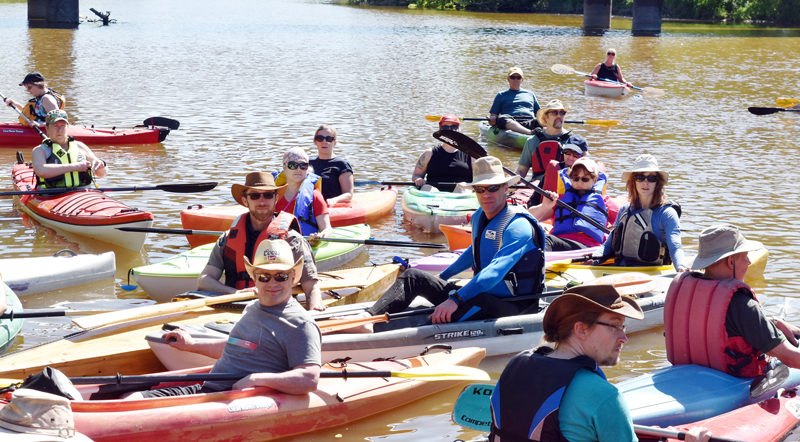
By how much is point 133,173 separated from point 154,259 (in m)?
4.33

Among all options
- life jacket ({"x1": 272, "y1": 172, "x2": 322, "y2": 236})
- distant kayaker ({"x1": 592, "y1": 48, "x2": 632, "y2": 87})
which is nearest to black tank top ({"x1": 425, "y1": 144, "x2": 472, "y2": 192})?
life jacket ({"x1": 272, "y1": 172, "x2": 322, "y2": 236})

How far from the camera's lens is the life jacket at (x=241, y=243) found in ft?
18.6

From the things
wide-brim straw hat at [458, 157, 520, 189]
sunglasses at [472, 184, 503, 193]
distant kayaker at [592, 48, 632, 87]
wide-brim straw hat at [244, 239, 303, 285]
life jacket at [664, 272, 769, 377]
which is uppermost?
distant kayaker at [592, 48, 632, 87]

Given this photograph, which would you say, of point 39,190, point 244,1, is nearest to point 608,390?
point 39,190

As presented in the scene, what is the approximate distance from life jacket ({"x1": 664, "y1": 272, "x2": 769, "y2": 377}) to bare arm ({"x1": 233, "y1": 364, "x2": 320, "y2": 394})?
6.36 ft

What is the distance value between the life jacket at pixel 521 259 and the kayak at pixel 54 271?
3.85 metres

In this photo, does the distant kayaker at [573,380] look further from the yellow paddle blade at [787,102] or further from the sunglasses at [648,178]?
the yellow paddle blade at [787,102]

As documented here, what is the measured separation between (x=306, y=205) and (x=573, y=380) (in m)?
4.71

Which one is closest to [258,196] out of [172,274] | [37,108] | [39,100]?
[172,274]

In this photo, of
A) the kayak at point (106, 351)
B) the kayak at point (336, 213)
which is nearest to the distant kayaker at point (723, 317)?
the kayak at point (106, 351)

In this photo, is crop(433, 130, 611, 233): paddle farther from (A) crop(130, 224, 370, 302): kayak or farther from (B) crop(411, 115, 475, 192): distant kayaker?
(A) crop(130, 224, 370, 302): kayak

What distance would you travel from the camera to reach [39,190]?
29.0 feet

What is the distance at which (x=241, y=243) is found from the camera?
5.75 meters

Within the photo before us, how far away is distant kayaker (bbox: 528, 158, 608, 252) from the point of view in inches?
301
